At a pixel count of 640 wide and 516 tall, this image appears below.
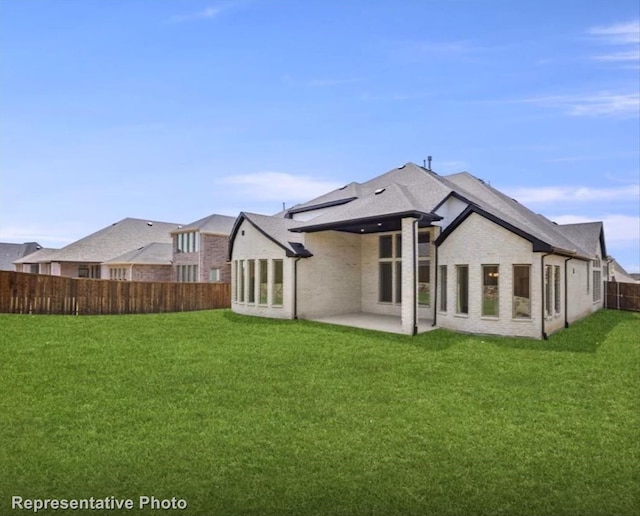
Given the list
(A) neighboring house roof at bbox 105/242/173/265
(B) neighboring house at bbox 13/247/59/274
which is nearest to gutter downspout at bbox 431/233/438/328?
(A) neighboring house roof at bbox 105/242/173/265

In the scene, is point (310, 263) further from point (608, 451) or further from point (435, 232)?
point (608, 451)

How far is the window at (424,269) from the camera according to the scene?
17.1m

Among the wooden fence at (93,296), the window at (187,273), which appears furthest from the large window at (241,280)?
the window at (187,273)

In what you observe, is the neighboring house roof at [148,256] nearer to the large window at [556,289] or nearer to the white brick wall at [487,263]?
the white brick wall at [487,263]

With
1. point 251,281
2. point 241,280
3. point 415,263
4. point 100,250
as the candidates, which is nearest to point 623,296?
point 415,263

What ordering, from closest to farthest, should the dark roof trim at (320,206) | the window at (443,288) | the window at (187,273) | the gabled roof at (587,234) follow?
the window at (443,288), the dark roof trim at (320,206), the gabled roof at (587,234), the window at (187,273)

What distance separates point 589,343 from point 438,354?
6.06m

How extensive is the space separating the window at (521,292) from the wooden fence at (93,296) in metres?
16.7

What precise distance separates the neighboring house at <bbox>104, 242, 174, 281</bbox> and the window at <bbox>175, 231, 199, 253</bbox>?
2.17 m

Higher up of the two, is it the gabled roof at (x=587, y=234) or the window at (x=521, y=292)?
the gabled roof at (x=587, y=234)

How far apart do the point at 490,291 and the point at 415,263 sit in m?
2.95

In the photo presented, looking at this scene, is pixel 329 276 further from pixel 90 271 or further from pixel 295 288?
pixel 90 271

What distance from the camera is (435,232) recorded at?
16.3 m

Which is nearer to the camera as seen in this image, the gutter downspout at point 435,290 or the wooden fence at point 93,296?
the gutter downspout at point 435,290
